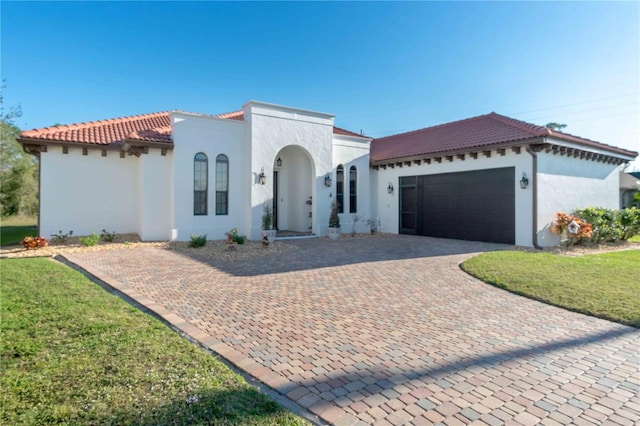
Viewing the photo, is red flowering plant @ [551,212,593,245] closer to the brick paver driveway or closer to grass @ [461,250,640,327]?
grass @ [461,250,640,327]

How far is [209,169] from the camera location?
44.3ft

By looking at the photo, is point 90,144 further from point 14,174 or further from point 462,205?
point 14,174

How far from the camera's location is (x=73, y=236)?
43.5ft

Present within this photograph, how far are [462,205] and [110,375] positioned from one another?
13901mm

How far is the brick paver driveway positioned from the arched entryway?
8.59 meters

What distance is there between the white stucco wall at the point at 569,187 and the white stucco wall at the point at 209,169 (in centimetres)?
1120

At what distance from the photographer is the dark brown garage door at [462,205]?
1295 cm

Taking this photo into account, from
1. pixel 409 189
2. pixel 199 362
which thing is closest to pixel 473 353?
pixel 199 362

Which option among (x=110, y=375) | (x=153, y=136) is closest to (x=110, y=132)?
(x=153, y=136)

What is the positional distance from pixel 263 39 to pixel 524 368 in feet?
47.5

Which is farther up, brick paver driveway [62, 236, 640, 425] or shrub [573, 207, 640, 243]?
shrub [573, 207, 640, 243]

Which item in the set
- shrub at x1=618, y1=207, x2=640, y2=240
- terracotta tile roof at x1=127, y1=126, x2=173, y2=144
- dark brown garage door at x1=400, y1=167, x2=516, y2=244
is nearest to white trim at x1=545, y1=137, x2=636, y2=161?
dark brown garage door at x1=400, y1=167, x2=516, y2=244

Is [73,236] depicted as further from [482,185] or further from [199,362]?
[482,185]

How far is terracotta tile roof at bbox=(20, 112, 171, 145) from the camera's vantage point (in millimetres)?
12523
